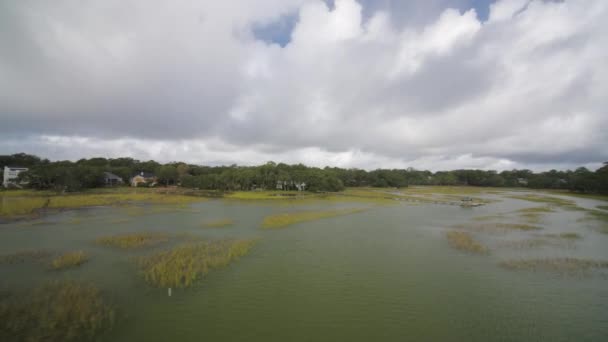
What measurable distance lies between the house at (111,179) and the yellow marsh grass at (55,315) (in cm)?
8662

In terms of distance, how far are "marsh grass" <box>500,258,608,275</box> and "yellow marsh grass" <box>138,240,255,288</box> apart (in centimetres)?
1804

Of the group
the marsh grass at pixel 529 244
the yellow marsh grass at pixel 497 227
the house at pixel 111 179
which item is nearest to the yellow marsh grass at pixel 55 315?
the marsh grass at pixel 529 244

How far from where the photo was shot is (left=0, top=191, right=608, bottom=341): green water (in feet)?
28.1

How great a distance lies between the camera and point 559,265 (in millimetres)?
15086

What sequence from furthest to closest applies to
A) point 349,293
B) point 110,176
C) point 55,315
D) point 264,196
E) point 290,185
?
1. point 110,176
2. point 290,185
3. point 264,196
4. point 349,293
5. point 55,315

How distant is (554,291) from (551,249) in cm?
1006

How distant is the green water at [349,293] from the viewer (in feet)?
28.1

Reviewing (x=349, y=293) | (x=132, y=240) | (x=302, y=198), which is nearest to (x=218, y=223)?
(x=132, y=240)

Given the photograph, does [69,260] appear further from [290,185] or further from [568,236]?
[290,185]

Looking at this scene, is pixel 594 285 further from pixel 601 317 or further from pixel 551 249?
pixel 551 249

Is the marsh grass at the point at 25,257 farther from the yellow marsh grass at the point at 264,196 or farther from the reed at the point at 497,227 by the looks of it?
the yellow marsh grass at the point at 264,196

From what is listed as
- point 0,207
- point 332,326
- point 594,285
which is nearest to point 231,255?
point 332,326

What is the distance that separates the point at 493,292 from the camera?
11.7 metres

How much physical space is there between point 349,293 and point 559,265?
14797 millimetres
